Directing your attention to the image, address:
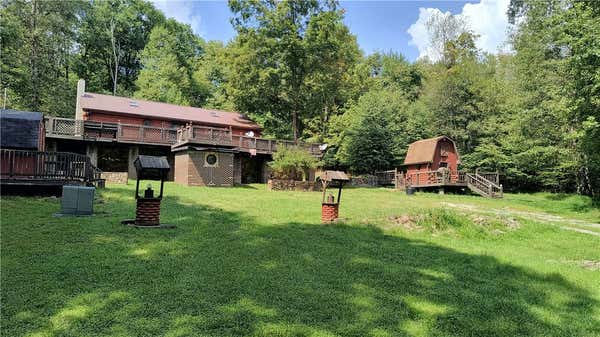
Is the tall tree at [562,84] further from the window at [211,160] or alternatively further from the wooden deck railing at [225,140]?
the window at [211,160]

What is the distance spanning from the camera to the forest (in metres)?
24.6

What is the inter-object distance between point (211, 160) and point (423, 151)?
1715cm

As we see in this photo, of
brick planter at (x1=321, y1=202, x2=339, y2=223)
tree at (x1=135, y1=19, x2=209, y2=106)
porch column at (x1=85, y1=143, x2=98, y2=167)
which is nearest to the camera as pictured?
brick planter at (x1=321, y1=202, x2=339, y2=223)

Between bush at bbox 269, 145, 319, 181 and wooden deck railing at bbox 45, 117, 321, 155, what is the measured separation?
86.7 inches

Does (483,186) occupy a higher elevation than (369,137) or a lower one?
lower

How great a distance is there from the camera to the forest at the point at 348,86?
24.6m

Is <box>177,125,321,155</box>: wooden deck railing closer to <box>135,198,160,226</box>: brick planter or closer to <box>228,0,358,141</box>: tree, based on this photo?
<box>228,0,358,141</box>: tree

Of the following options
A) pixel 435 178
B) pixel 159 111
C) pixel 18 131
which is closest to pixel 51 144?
pixel 159 111

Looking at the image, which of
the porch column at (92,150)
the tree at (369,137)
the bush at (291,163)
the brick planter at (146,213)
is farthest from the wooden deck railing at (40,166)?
the tree at (369,137)

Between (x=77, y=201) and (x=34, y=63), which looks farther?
(x=34, y=63)

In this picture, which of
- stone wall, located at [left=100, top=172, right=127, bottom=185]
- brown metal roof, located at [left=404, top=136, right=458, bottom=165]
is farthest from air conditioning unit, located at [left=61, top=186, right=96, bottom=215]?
brown metal roof, located at [left=404, top=136, right=458, bottom=165]

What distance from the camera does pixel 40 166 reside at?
11.9 m

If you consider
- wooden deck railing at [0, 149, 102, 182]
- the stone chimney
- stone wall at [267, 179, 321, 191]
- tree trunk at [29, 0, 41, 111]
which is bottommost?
stone wall at [267, 179, 321, 191]

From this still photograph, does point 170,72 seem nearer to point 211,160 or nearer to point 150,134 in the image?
point 150,134
